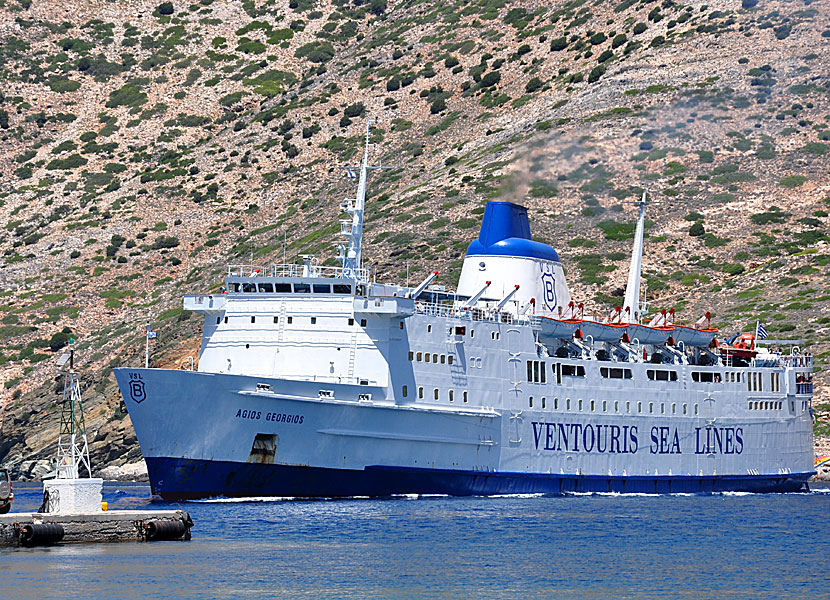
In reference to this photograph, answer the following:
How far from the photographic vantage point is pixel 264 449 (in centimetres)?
4181

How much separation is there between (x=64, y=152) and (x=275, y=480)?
81.4m

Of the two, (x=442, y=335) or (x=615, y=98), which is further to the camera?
(x=615, y=98)

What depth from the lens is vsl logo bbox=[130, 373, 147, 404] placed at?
41219 millimetres

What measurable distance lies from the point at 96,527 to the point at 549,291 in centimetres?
2427

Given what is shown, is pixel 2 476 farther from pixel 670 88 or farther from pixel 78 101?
pixel 78 101

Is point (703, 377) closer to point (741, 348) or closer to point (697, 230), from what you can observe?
point (741, 348)

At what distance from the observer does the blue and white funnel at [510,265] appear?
2029 inches

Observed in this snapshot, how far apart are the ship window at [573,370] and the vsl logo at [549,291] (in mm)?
3616

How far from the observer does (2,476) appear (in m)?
38.0

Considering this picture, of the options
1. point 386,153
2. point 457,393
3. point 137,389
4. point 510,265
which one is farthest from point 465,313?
point 386,153

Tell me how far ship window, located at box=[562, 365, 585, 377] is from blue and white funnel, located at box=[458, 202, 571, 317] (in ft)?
9.76

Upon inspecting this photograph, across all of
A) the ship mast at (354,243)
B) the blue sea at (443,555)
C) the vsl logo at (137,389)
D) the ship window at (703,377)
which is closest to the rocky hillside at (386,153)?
the ship window at (703,377)

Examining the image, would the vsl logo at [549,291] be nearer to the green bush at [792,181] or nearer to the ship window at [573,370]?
the ship window at [573,370]

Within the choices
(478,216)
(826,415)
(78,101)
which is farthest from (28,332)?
(826,415)
